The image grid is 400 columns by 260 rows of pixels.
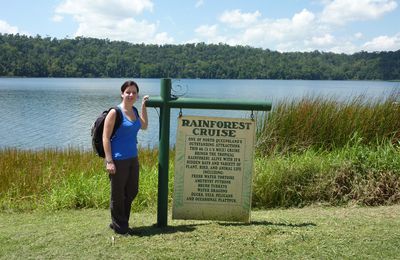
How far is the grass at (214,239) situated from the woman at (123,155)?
25 centimetres

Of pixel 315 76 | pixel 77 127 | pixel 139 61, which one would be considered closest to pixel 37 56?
pixel 139 61

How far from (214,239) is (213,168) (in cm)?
80

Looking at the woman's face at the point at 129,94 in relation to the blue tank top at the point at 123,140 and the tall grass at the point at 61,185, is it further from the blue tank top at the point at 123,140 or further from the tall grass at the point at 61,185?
the tall grass at the point at 61,185

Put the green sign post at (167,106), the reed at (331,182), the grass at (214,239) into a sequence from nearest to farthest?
the grass at (214,239) → the green sign post at (167,106) → the reed at (331,182)

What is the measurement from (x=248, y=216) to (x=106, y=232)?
1412mm

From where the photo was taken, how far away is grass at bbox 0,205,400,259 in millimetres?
4227

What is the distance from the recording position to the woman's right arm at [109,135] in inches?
176

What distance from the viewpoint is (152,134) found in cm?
2161

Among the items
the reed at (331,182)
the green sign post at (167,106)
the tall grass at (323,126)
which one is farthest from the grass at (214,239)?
the tall grass at (323,126)

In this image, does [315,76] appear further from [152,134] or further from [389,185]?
[389,185]

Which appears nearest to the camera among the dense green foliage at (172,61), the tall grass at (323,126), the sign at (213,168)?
the sign at (213,168)

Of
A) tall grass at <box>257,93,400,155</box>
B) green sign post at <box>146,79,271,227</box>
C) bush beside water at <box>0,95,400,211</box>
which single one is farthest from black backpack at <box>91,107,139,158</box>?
tall grass at <box>257,93,400,155</box>

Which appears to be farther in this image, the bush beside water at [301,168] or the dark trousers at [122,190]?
the bush beside water at [301,168]

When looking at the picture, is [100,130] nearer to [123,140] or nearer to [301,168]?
[123,140]
